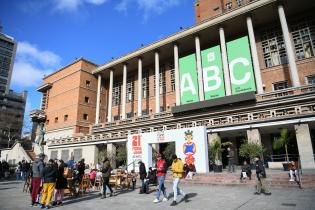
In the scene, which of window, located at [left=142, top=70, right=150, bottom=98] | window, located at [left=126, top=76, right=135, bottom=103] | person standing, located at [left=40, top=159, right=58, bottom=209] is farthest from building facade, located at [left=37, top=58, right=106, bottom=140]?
person standing, located at [left=40, top=159, right=58, bottom=209]

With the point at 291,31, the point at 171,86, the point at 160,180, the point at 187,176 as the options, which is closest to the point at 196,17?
the point at 171,86

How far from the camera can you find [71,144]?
35.6m

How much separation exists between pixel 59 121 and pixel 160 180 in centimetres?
3744

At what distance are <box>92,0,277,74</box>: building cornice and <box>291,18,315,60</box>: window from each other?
487cm

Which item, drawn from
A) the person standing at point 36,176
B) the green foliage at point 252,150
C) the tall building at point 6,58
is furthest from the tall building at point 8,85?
the green foliage at point 252,150

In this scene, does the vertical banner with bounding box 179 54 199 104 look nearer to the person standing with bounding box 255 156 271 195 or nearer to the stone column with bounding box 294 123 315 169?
the stone column with bounding box 294 123 315 169

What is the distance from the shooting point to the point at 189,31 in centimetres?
3014

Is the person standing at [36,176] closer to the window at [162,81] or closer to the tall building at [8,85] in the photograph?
the window at [162,81]

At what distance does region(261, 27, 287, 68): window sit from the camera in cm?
2638

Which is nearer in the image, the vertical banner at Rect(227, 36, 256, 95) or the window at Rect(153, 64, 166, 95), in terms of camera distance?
the vertical banner at Rect(227, 36, 256, 95)

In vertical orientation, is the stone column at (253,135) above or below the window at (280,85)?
below

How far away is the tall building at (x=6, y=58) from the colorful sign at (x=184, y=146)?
106 metres

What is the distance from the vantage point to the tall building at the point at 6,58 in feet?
341

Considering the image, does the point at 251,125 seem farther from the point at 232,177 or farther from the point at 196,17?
the point at 196,17
